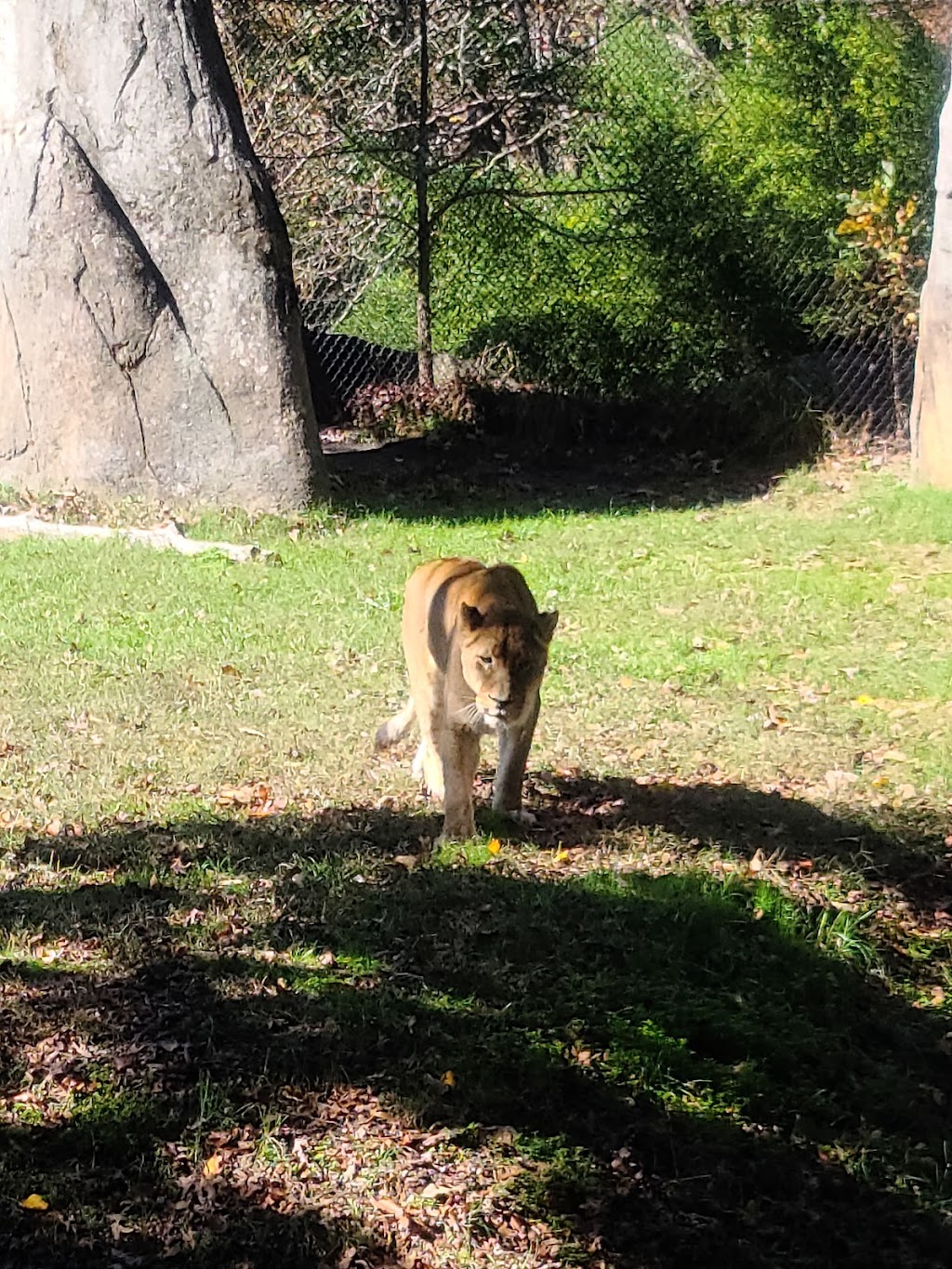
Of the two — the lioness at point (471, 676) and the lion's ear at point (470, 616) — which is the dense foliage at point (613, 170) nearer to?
the lioness at point (471, 676)

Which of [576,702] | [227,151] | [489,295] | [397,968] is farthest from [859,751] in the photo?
[489,295]

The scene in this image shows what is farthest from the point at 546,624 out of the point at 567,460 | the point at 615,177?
the point at 615,177

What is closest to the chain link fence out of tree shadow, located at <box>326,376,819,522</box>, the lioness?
tree shadow, located at <box>326,376,819,522</box>

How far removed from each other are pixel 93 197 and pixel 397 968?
8689 millimetres

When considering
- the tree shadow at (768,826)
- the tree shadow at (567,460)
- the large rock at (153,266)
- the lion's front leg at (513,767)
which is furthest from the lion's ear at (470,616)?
the tree shadow at (567,460)

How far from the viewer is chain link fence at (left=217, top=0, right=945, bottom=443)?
556 inches

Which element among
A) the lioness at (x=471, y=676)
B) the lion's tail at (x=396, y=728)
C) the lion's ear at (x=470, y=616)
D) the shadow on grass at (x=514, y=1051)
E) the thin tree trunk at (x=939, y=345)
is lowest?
the shadow on grass at (x=514, y=1051)

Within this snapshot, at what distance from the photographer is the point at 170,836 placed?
5781 millimetres

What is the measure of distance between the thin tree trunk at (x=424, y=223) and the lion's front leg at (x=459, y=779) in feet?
31.7

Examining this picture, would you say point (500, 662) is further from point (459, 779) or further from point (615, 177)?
point (615, 177)

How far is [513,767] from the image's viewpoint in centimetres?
585

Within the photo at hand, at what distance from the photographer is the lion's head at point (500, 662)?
546cm

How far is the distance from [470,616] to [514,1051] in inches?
69.5

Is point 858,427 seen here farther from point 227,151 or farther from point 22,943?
point 22,943
